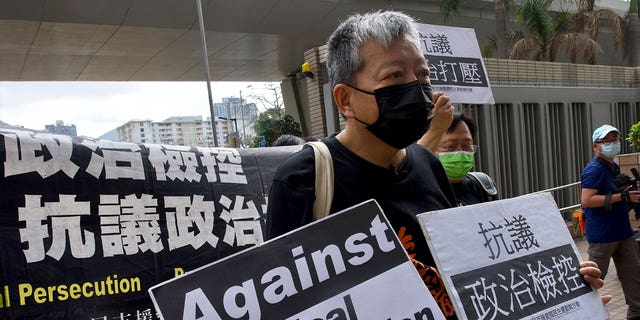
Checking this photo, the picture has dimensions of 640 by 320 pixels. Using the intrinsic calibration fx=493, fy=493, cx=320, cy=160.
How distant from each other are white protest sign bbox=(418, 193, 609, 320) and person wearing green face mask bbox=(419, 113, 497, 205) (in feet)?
2.88

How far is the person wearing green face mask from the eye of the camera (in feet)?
8.82

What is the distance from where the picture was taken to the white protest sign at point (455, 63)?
426cm

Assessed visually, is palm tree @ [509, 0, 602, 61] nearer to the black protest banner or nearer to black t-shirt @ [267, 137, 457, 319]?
the black protest banner

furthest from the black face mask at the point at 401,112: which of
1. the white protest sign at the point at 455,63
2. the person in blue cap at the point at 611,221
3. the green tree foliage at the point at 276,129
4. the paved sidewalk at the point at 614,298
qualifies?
the green tree foliage at the point at 276,129

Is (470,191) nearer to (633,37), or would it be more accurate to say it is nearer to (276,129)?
(276,129)

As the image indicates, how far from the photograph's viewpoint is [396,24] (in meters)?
1.46

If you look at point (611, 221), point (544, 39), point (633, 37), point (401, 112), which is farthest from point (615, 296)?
point (633, 37)

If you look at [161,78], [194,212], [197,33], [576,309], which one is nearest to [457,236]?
[576,309]

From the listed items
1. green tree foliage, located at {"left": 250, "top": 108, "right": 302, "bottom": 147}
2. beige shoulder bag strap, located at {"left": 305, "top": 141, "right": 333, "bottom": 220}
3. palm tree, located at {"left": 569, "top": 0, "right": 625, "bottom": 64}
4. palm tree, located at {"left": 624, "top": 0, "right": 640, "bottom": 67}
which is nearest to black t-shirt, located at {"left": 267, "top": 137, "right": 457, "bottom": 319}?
beige shoulder bag strap, located at {"left": 305, "top": 141, "right": 333, "bottom": 220}

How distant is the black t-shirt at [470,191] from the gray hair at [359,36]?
4.60ft

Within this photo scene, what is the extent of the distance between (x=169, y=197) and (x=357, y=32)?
1.97 m

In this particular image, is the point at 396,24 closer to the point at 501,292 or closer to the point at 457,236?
the point at 457,236

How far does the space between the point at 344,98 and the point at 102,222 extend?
1.84 meters

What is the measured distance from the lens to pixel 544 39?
483 inches
